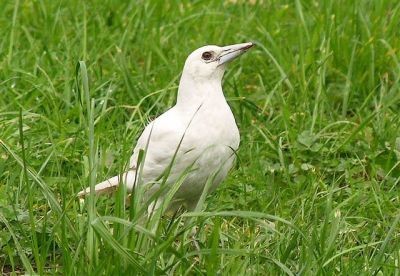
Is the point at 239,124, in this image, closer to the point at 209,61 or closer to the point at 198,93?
the point at 209,61

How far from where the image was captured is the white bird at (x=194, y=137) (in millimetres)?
5422

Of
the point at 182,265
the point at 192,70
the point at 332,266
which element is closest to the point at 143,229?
the point at 182,265

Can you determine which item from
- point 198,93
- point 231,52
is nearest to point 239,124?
point 231,52

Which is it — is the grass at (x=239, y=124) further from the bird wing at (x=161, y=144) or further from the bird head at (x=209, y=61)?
the bird head at (x=209, y=61)

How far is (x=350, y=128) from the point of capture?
283 inches

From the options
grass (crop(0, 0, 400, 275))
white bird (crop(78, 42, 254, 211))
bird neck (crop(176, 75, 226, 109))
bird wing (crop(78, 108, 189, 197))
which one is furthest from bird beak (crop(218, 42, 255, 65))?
grass (crop(0, 0, 400, 275))

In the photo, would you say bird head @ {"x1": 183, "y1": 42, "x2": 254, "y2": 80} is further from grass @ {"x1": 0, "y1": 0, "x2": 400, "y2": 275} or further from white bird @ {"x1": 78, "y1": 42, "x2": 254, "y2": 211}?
grass @ {"x1": 0, "y1": 0, "x2": 400, "y2": 275}

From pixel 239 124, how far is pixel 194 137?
6.01 ft

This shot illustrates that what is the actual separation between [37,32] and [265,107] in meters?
1.71

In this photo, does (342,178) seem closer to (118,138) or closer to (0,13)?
(118,138)

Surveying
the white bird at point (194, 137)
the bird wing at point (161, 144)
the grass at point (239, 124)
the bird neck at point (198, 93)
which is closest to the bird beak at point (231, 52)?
the white bird at point (194, 137)

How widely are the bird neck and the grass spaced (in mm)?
417

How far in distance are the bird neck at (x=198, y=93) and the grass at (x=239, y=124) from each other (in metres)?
0.42

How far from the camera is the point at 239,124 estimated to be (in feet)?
23.8
